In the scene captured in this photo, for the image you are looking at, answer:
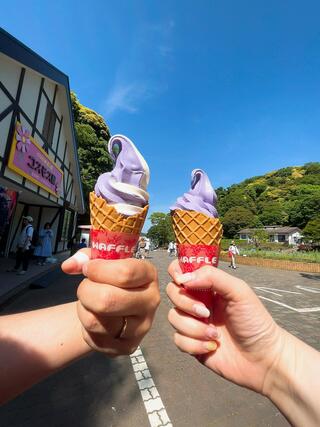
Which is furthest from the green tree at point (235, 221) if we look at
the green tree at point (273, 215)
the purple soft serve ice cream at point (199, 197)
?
the purple soft serve ice cream at point (199, 197)

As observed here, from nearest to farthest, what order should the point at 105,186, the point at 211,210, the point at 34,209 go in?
the point at 105,186
the point at 211,210
the point at 34,209

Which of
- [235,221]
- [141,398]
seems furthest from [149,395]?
[235,221]

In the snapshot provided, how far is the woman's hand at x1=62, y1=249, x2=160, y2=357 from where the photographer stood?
1.12 m

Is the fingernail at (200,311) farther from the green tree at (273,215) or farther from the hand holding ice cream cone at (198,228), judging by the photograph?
the green tree at (273,215)

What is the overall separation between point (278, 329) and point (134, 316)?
2.88 feet

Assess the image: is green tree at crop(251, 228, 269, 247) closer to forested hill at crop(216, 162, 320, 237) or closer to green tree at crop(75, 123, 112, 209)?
green tree at crop(75, 123, 112, 209)

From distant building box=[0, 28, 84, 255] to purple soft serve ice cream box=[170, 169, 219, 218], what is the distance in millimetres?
7749

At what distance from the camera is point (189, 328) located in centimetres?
145

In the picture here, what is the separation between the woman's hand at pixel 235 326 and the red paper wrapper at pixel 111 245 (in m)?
0.36

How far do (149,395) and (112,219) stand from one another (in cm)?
265

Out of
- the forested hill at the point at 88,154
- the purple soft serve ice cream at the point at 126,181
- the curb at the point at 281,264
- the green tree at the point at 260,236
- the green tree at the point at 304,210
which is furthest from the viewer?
the green tree at the point at 304,210


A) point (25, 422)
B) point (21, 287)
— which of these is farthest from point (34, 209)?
point (25, 422)

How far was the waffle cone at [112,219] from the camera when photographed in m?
1.44

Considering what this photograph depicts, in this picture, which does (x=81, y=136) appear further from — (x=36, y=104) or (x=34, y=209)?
(x=36, y=104)
